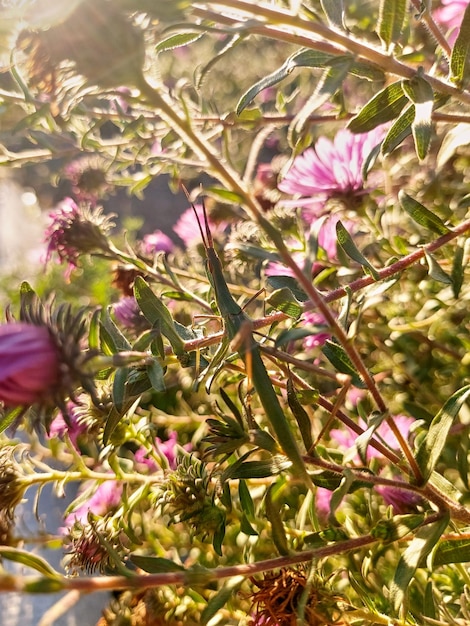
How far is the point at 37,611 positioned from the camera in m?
0.83

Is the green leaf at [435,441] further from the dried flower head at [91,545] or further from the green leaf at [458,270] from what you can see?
the dried flower head at [91,545]

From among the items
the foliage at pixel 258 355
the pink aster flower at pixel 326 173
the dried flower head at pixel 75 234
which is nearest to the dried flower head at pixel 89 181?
the foliage at pixel 258 355

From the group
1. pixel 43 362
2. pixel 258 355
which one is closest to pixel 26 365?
pixel 43 362

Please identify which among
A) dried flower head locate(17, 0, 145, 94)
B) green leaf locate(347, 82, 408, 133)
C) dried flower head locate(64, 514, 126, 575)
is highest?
dried flower head locate(17, 0, 145, 94)

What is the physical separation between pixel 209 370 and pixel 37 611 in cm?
64

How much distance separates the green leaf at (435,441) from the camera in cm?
37

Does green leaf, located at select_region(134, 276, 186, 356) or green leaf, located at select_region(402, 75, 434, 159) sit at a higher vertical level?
green leaf, located at select_region(402, 75, 434, 159)

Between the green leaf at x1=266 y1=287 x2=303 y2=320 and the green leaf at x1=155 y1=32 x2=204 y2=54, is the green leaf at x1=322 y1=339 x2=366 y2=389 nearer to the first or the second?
the green leaf at x1=266 y1=287 x2=303 y2=320

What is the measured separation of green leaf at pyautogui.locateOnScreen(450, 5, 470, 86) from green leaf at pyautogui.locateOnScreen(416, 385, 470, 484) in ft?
0.72

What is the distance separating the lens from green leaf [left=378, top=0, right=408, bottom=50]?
1.34 feet

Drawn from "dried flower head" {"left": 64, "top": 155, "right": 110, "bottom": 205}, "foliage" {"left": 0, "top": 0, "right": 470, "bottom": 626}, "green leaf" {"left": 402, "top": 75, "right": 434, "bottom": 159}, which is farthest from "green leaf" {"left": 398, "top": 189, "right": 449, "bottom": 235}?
"dried flower head" {"left": 64, "top": 155, "right": 110, "bottom": 205}

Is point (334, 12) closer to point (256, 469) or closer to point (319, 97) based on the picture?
point (319, 97)

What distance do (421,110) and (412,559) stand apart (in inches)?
10.5

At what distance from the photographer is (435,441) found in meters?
0.38
